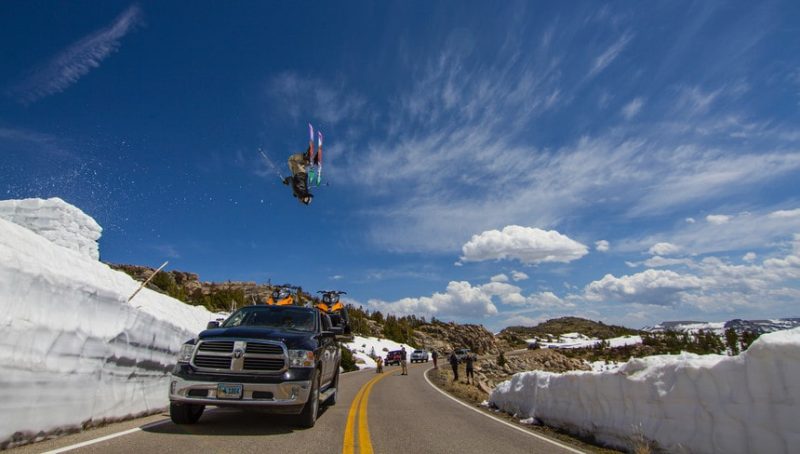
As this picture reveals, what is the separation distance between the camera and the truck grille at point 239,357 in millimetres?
6406

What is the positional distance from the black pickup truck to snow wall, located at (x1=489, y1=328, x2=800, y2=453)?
4.98 meters

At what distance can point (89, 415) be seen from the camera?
21.3 feet

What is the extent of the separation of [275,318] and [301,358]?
1.79 m

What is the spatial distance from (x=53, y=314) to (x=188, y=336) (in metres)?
4.16

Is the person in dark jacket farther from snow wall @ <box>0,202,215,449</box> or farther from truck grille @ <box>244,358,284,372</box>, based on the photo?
truck grille @ <box>244,358,284,372</box>

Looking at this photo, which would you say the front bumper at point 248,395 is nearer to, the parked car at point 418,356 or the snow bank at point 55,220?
the snow bank at point 55,220

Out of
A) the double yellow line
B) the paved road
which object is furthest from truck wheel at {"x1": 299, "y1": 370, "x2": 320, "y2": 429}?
→ the double yellow line

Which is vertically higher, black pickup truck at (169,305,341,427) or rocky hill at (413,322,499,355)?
rocky hill at (413,322,499,355)

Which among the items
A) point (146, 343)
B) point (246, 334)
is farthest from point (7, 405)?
point (146, 343)

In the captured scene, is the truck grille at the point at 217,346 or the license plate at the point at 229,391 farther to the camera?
the truck grille at the point at 217,346

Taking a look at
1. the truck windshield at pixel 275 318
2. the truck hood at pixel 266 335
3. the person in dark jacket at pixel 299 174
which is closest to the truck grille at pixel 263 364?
the truck hood at pixel 266 335

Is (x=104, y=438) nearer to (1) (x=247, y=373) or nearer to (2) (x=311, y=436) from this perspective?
(1) (x=247, y=373)

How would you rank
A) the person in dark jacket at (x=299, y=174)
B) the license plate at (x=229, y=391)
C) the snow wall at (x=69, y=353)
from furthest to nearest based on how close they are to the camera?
the person in dark jacket at (x=299, y=174)
the license plate at (x=229, y=391)
the snow wall at (x=69, y=353)

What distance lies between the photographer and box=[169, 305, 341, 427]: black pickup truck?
20.3ft
